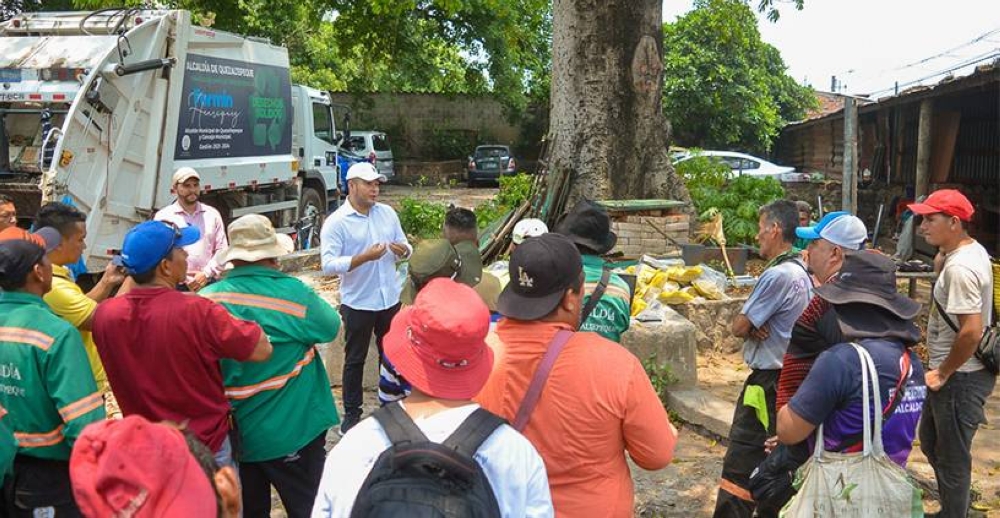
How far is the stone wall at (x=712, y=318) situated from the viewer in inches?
304

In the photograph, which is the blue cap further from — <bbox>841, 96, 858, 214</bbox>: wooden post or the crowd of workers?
<bbox>841, 96, 858, 214</bbox>: wooden post

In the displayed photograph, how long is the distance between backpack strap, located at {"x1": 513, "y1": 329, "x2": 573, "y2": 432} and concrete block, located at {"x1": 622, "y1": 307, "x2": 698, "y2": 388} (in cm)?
388

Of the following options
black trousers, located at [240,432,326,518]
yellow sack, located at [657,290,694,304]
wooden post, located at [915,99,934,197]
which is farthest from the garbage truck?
wooden post, located at [915,99,934,197]

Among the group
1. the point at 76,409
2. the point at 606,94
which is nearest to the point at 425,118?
the point at 606,94

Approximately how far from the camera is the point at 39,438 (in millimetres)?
3135

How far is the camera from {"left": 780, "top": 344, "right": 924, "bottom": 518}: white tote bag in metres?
2.93

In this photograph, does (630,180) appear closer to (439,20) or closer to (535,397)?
(535,397)

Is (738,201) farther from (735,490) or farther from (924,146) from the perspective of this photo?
(735,490)

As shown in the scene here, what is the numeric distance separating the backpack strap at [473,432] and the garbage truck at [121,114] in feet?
26.2

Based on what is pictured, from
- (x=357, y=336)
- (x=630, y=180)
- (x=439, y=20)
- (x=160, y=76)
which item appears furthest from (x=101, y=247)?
(x=439, y=20)

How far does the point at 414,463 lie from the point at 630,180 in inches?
328

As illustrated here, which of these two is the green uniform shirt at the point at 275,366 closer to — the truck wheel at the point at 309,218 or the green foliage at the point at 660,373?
the green foliage at the point at 660,373

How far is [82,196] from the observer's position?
9.27 meters

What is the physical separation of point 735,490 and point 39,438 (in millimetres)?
2963
